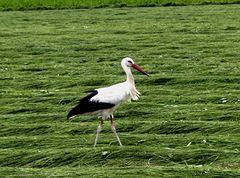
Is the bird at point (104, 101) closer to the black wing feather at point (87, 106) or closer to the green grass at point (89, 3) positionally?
the black wing feather at point (87, 106)

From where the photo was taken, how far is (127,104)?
10453 mm

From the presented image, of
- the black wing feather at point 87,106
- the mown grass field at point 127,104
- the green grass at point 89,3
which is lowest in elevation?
the green grass at point 89,3

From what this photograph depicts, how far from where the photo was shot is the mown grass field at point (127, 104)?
7.47 meters

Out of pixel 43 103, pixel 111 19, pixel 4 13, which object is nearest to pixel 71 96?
pixel 43 103

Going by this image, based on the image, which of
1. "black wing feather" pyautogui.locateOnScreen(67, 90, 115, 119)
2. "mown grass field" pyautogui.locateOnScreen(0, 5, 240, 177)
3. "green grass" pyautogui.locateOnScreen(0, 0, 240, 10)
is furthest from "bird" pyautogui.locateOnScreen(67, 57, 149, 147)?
"green grass" pyautogui.locateOnScreen(0, 0, 240, 10)

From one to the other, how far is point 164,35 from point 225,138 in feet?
36.8

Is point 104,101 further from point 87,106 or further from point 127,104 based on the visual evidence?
point 127,104

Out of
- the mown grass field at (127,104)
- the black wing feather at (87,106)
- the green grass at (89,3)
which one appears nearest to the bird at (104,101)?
the black wing feather at (87,106)

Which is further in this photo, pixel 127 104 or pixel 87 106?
pixel 127 104

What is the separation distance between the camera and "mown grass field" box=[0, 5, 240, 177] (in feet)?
24.5

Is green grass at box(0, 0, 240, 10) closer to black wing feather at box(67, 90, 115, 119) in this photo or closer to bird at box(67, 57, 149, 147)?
bird at box(67, 57, 149, 147)

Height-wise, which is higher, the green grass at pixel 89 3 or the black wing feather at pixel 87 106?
the black wing feather at pixel 87 106

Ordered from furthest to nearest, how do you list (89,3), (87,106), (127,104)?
(89,3) < (127,104) < (87,106)

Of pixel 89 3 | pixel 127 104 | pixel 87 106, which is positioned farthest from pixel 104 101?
pixel 89 3
